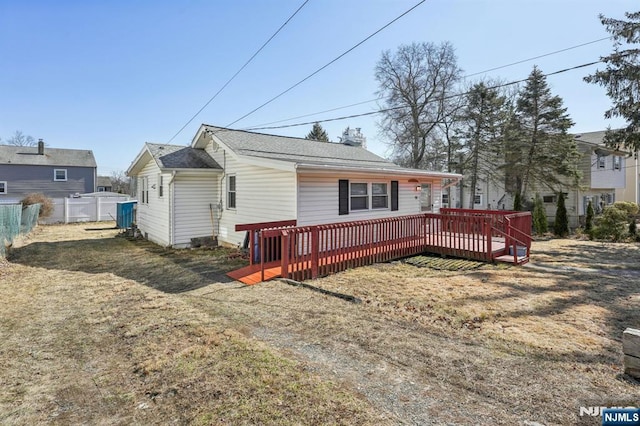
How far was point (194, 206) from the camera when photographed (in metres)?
12.0

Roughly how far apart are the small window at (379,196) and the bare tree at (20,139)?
6301 cm

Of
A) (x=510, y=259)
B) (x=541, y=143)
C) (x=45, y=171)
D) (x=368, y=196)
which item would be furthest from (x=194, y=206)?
(x=45, y=171)

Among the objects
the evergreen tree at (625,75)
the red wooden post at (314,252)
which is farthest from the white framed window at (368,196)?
the evergreen tree at (625,75)

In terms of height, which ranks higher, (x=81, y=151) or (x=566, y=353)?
(x=81, y=151)

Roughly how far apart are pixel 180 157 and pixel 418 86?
67.3 feet

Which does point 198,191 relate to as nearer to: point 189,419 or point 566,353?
point 189,419

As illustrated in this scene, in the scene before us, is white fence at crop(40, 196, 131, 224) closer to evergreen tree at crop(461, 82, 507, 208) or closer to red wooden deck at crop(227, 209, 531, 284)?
red wooden deck at crop(227, 209, 531, 284)

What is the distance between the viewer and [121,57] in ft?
48.3

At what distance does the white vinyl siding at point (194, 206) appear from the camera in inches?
457

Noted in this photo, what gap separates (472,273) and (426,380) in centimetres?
560

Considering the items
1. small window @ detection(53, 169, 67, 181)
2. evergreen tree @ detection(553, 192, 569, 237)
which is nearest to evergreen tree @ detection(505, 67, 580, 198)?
evergreen tree @ detection(553, 192, 569, 237)

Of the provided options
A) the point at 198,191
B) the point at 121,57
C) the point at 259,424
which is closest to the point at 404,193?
the point at 198,191

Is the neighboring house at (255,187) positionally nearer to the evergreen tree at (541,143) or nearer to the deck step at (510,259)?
the deck step at (510,259)

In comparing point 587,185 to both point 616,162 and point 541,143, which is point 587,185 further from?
point 541,143
